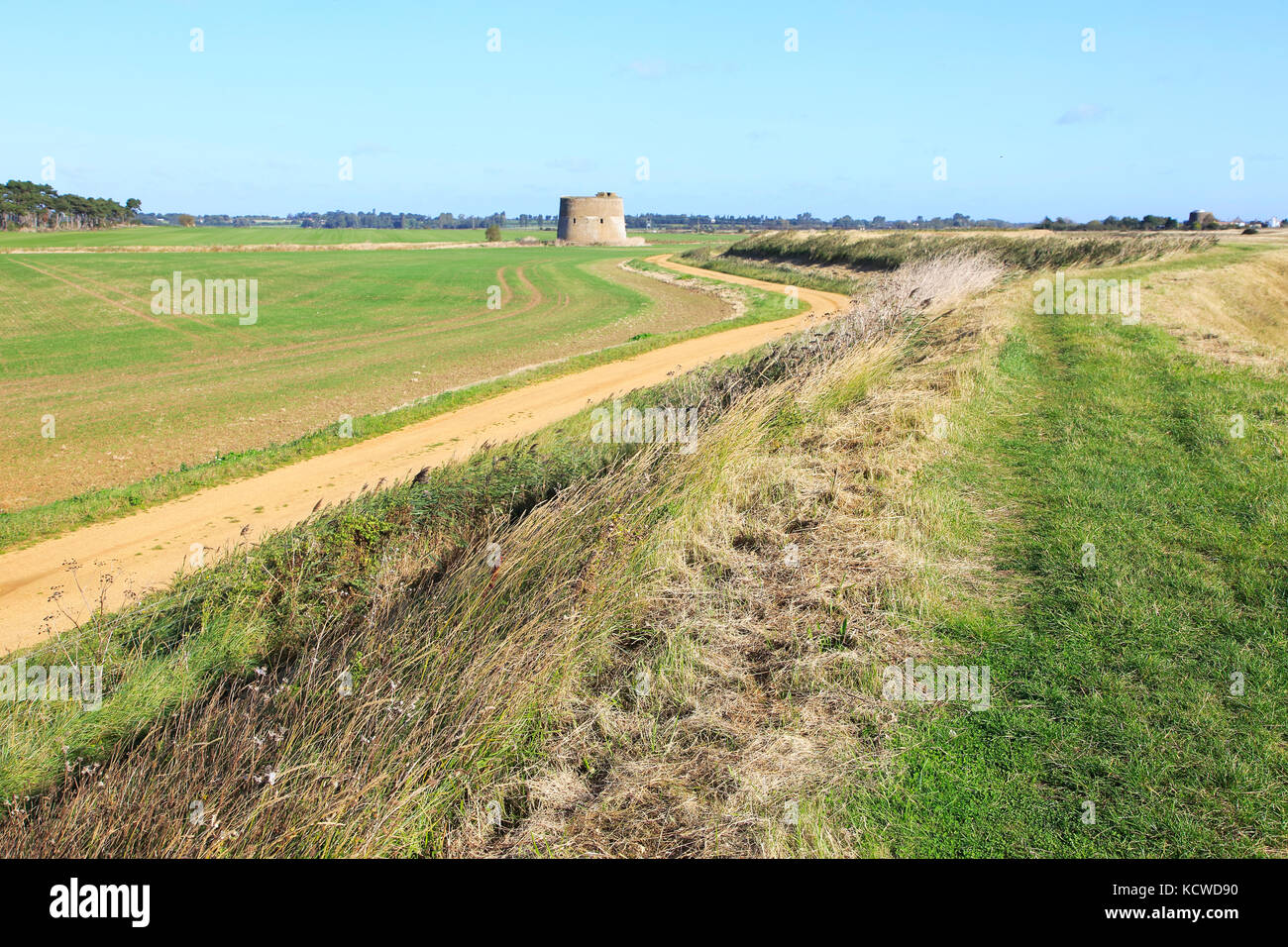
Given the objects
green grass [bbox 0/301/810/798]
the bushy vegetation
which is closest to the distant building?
the bushy vegetation

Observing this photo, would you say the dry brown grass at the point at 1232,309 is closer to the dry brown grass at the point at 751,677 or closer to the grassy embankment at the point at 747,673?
the grassy embankment at the point at 747,673

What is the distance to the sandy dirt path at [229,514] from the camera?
787 centimetres

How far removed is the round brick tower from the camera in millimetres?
120938

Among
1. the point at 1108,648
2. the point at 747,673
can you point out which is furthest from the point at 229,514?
the point at 1108,648

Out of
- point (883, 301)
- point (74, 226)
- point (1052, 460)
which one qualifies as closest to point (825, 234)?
point (883, 301)

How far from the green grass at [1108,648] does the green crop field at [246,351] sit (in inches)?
498

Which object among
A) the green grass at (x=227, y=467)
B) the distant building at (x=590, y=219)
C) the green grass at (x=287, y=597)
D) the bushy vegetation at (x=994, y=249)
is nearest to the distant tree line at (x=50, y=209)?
the distant building at (x=590, y=219)

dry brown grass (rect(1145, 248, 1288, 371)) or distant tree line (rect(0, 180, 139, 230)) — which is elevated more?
distant tree line (rect(0, 180, 139, 230))

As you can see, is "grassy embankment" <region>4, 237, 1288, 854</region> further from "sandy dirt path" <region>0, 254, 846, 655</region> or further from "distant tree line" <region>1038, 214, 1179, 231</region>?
"distant tree line" <region>1038, 214, 1179, 231</region>

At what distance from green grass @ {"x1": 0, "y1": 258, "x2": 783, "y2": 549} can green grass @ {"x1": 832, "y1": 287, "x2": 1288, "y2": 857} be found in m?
9.89

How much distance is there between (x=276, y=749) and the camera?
13.7 ft

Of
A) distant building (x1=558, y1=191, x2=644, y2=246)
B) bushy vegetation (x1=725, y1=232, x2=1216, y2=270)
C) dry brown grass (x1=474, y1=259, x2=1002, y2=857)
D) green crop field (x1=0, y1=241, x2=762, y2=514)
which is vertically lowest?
dry brown grass (x1=474, y1=259, x2=1002, y2=857)

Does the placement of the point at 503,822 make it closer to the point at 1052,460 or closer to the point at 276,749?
the point at 276,749
